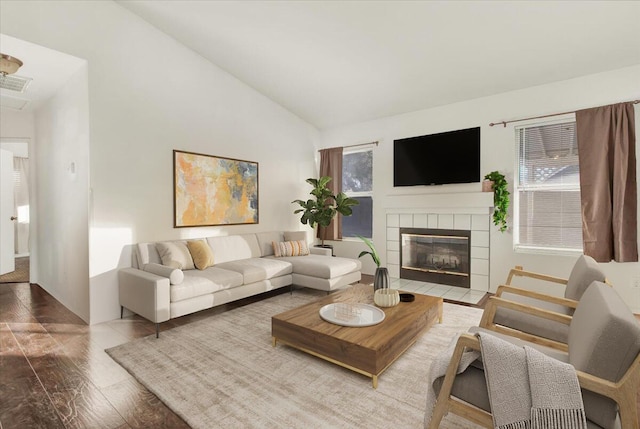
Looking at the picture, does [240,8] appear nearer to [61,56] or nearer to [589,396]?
[61,56]

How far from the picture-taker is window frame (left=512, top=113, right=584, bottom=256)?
4012 millimetres

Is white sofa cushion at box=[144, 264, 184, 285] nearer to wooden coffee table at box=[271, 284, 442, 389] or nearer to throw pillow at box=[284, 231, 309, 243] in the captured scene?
wooden coffee table at box=[271, 284, 442, 389]

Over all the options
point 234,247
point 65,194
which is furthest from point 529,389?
point 65,194

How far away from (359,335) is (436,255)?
3.21m

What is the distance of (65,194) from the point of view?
3938mm

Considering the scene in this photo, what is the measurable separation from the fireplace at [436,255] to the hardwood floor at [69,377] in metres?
3.17

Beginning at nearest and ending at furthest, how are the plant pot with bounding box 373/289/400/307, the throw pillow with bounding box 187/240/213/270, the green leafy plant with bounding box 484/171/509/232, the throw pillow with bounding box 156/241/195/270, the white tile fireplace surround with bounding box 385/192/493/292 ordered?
the plant pot with bounding box 373/289/400/307 → the throw pillow with bounding box 156/241/195/270 → the throw pillow with bounding box 187/240/213/270 → the green leafy plant with bounding box 484/171/509/232 → the white tile fireplace surround with bounding box 385/192/493/292

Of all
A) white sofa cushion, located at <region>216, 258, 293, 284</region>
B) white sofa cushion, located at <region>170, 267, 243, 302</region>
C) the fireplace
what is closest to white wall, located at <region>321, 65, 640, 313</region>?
the fireplace

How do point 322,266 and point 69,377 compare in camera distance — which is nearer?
point 69,377

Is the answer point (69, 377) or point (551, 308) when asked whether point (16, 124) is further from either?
point (551, 308)

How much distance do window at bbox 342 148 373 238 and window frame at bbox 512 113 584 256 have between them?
7.45ft

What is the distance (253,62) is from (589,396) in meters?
4.70

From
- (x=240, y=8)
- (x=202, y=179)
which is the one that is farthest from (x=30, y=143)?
(x=240, y=8)

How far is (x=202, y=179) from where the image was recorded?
4414 millimetres
